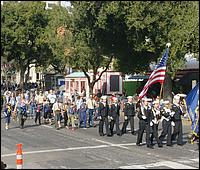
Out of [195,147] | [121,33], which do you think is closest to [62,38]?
[121,33]

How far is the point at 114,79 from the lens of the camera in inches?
1938

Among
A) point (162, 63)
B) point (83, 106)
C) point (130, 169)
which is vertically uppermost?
point (162, 63)

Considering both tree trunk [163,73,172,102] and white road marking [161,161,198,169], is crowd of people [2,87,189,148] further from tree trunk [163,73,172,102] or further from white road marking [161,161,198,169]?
tree trunk [163,73,172,102]

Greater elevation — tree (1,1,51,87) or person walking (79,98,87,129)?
tree (1,1,51,87)

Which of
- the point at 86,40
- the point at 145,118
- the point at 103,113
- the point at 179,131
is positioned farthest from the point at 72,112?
the point at 86,40

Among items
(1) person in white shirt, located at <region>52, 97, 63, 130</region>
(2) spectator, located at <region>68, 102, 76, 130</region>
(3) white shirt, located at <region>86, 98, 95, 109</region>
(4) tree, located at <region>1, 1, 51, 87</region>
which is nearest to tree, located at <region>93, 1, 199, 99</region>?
(3) white shirt, located at <region>86, 98, 95, 109</region>

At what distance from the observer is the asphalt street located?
11.9 metres

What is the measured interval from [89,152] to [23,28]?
1465 inches

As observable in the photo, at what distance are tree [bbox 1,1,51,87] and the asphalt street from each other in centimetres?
3157

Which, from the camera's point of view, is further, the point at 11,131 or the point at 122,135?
the point at 11,131

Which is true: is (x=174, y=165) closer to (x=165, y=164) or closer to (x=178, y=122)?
(x=165, y=164)

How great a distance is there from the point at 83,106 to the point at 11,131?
344 cm

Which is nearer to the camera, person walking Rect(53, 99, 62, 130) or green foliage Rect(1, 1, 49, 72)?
person walking Rect(53, 99, 62, 130)

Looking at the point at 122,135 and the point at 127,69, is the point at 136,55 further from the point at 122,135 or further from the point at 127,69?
the point at 122,135
